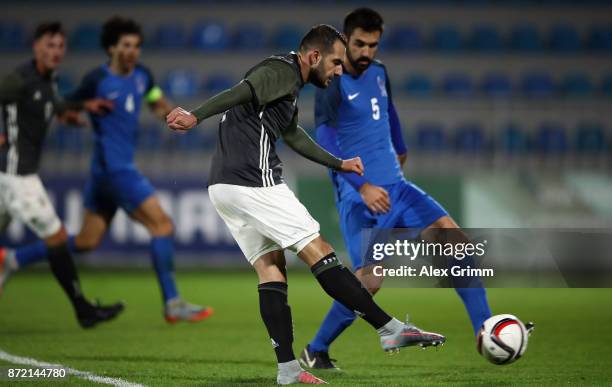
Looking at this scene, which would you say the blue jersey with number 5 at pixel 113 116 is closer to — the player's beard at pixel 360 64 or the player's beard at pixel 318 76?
the player's beard at pixel 360 64

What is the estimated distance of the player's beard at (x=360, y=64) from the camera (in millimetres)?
6336

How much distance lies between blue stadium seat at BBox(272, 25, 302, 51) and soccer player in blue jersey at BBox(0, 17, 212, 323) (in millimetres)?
13148

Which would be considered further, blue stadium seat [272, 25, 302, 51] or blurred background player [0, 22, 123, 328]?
blue stadium seat [272, 25, 302, 51]

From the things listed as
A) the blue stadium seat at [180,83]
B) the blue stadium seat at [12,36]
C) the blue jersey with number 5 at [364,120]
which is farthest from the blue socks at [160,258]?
the blue stadium seat at [12,36]

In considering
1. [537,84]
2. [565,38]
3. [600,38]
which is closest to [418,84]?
[537,84]

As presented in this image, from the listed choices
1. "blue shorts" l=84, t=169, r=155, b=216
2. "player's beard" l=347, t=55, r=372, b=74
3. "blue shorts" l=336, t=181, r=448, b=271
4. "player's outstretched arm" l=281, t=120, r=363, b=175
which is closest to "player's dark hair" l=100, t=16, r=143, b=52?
"blue shorts" l=84, t=169, r=155, b=216

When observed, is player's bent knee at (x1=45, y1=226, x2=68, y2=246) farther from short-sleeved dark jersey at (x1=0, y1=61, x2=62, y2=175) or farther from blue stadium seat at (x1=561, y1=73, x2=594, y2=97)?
blue stadium seat at (x1=561, y1=73, x2=594, y2=97)

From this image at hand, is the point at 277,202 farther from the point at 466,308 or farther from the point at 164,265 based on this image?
the point at 164,265

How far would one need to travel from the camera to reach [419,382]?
18.0 ft

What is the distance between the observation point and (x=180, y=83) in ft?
72.1

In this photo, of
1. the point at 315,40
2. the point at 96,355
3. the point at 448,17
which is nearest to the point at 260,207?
the point at 315,40

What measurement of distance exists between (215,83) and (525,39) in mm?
7366

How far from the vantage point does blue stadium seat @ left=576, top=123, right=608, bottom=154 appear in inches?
723

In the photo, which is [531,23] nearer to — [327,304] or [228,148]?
[327,304]
